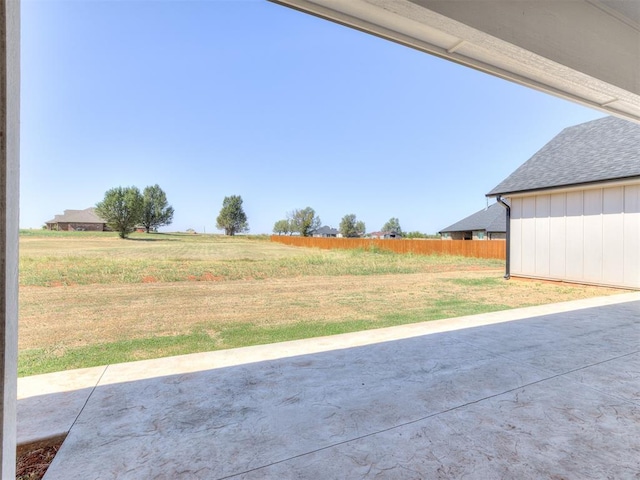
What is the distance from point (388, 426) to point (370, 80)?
10258 millimetres

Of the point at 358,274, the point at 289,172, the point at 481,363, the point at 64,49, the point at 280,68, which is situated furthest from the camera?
the point at 289,172

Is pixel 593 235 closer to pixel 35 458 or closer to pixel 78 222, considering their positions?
pixel 35 458

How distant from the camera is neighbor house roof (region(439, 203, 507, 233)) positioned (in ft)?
66.3

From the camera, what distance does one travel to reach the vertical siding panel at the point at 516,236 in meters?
7.81

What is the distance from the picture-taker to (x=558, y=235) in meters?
7.04

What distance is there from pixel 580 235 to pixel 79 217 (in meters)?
12.4

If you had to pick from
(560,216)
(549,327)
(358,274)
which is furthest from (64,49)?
(560,216)

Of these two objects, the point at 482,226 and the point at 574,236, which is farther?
the point at 482,226

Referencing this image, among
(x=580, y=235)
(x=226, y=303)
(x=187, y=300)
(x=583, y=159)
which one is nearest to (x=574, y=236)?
(x=580, y=235)

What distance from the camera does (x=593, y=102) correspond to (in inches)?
105

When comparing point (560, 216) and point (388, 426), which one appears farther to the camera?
point (560, 216)

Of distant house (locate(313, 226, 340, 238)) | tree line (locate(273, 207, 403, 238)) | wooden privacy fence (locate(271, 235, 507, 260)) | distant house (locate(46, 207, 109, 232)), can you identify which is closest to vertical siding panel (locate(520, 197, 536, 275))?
wooden privacy fence (locate(271, 235, 507, 260))

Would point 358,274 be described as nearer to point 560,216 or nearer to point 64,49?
point 560,216

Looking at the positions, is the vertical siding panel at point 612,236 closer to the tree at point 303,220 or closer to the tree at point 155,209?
the tree at point 155,209
